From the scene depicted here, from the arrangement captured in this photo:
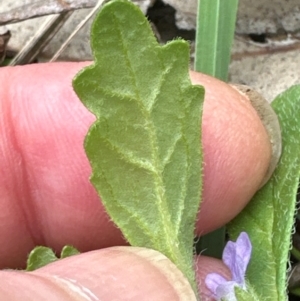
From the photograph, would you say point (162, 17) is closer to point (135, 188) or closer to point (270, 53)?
point (270, 53)

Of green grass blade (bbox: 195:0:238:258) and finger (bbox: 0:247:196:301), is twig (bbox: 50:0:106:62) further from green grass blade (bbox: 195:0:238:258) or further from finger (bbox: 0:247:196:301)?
finger (bbox: 0:247:196:301)

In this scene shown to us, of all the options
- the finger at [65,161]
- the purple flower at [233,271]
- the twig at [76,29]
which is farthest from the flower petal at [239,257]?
the twig at [76,29]

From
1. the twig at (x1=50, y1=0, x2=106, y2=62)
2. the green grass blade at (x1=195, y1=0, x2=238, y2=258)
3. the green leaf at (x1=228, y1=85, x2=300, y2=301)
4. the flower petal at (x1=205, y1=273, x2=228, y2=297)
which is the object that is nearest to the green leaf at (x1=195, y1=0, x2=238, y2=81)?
the green grass blade at (x1=195, y1=0, x2=238, y2=258)

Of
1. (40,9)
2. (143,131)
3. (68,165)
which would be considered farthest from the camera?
(40,9)

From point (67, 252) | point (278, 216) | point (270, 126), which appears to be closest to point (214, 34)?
point (270, 126)

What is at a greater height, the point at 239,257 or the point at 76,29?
the point at 76,29

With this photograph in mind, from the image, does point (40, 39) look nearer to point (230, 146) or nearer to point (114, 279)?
point (230, 146)

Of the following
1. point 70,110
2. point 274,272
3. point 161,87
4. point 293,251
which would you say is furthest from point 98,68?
point 293,251

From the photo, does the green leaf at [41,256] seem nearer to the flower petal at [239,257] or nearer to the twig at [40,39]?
the flower petal at [239,257]
